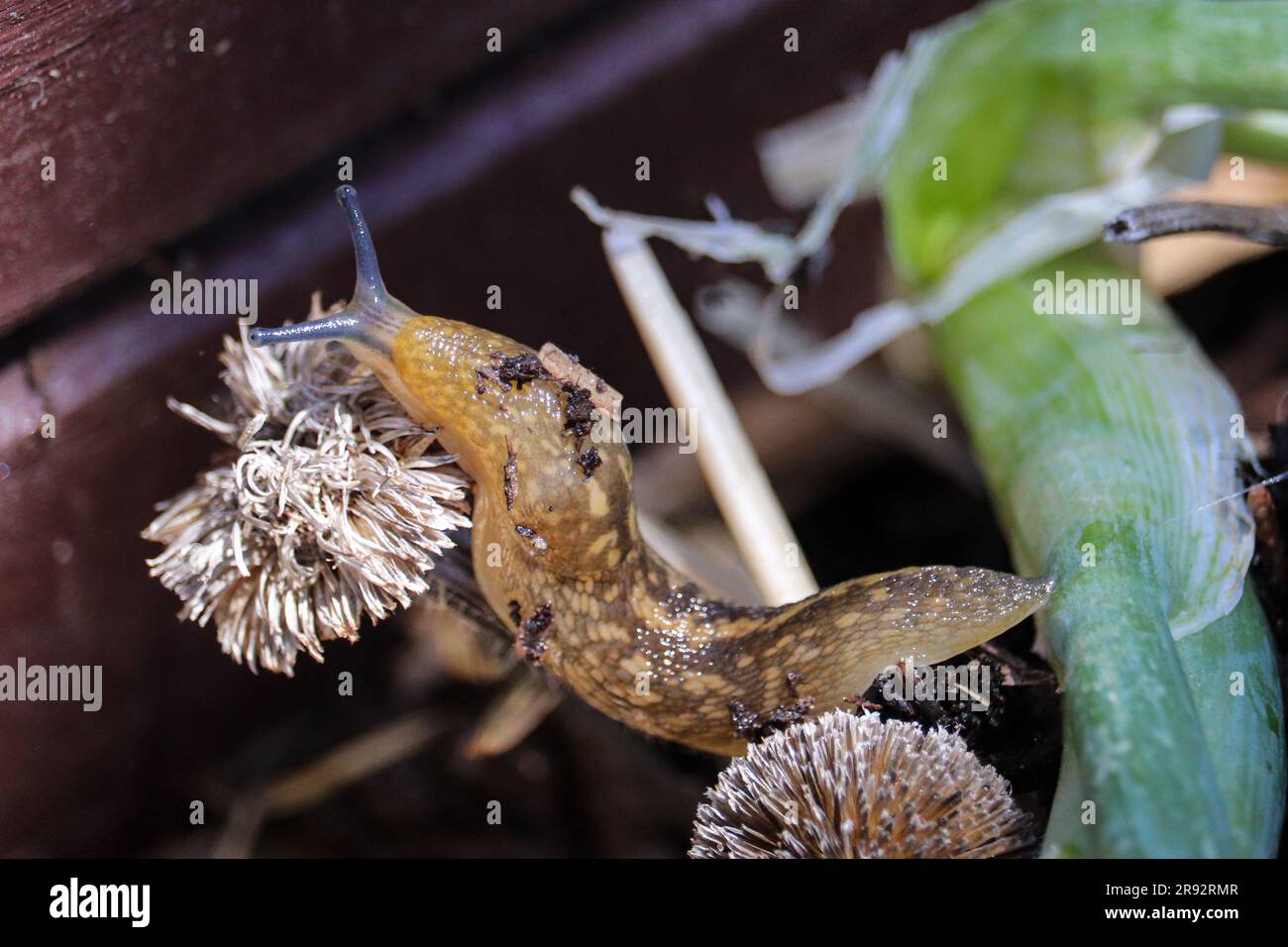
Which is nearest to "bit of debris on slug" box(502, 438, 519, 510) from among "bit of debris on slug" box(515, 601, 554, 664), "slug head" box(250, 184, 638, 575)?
"slug head" box(250, 184, 638, 575)

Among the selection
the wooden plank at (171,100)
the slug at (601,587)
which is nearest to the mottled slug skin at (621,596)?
the slug at (601,587)

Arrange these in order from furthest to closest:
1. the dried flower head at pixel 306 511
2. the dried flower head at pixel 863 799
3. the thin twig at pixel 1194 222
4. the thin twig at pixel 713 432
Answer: the thin twig at pixel 713 432 → the thin twig at pixel 1194 222 → the dried flower head at pixel 306 511 → the dried flower head at pixel 863 799

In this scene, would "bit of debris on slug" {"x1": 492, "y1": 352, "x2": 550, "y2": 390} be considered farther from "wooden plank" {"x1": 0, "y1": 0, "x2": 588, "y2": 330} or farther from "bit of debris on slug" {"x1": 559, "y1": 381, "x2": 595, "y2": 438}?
"wooden plank" {"x1": 0, "y1": 0, "x2": 588, "y2": 330}

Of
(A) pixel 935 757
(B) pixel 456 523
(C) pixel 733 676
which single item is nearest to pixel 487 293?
(B) pixel 456 523

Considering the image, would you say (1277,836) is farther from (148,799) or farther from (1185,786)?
(148,799)

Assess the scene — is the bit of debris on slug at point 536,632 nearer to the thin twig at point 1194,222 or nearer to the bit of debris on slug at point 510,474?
the bit of debris on slug at point 510,474

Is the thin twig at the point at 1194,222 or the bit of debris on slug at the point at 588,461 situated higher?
the thin twig at the point at 1194,222

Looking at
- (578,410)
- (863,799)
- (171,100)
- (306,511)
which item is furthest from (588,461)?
(171,100)
